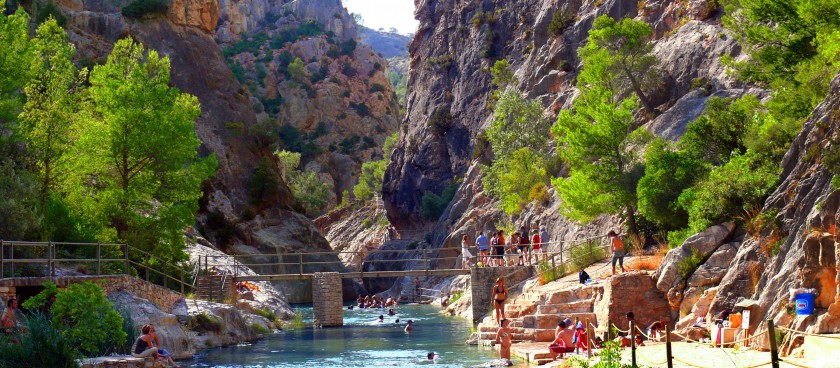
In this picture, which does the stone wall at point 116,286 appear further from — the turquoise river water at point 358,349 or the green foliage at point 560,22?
the green foliage at point 560,22

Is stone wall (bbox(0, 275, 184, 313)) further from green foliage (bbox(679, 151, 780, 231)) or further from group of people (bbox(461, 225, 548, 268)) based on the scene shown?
green foliage (bbox(679, 151, 780, 231))

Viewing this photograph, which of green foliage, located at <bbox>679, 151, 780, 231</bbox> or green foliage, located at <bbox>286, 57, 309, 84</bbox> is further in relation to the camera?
green foliage, located at <bbox>286, 57, 309, 84</bbox>

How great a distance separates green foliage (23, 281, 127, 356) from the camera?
19.5 meters

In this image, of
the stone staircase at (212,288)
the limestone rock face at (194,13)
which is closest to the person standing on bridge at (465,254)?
the stone staircase at (212,288)

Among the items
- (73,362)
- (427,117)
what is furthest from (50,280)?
(427,117)

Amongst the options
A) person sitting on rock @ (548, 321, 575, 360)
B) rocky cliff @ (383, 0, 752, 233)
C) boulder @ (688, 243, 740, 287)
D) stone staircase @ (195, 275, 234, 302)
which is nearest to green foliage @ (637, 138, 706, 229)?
boulder @ (688, 243, 740, 287)

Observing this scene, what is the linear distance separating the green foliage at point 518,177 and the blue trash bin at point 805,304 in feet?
122

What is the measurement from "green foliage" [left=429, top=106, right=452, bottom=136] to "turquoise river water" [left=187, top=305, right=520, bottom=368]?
39961 mm

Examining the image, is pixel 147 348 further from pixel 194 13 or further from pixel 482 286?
pixel 194 13

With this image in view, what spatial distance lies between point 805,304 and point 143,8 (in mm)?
66068

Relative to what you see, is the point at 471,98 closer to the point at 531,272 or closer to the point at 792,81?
the point at 531,272

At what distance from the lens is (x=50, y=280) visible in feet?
74.3

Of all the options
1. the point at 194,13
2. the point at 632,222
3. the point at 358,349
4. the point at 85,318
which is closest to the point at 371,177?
the point at 194,13

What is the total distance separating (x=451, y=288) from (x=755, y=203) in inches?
1459
